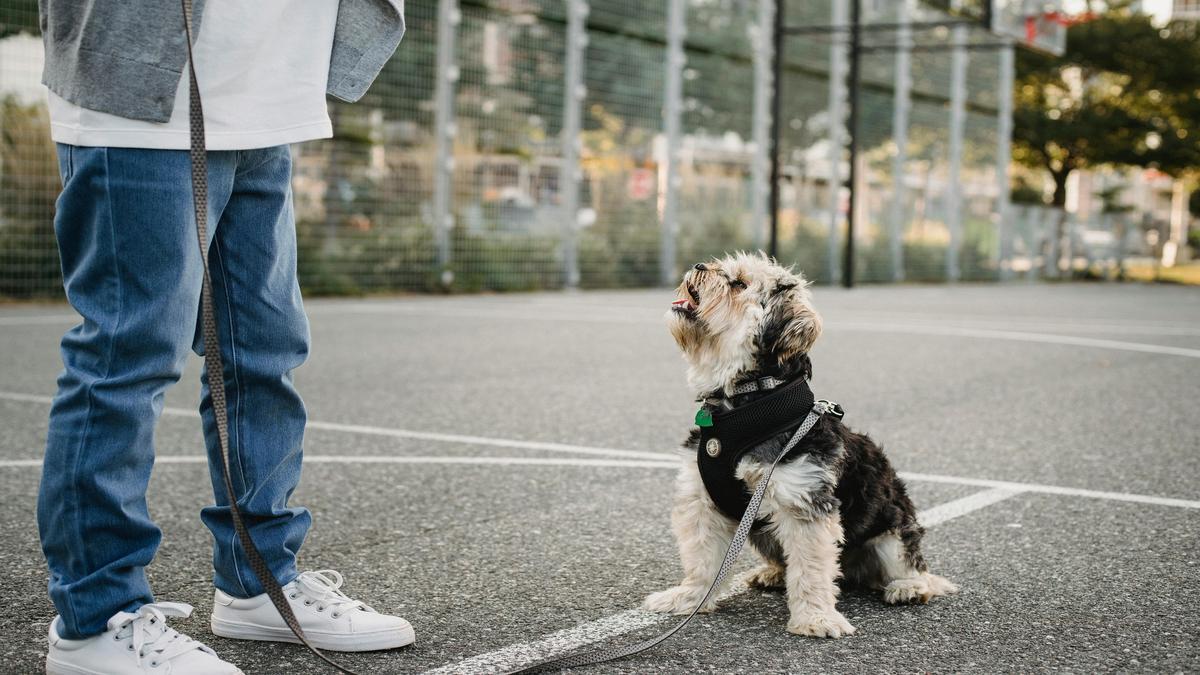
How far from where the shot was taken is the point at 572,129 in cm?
1881

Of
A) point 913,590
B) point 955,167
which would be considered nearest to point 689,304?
point 913,590

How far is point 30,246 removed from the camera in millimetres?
13500

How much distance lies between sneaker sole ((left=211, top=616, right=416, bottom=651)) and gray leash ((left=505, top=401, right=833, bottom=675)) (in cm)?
31

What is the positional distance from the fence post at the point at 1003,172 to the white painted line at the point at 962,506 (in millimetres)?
26350

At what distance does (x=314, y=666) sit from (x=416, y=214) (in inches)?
569

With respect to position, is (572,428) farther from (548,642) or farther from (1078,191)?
(1078,191)

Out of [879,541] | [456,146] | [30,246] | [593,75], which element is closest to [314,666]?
[879,541]

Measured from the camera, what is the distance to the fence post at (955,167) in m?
28.4

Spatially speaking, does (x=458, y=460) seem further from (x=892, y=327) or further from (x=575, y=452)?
(x=892, y=327)

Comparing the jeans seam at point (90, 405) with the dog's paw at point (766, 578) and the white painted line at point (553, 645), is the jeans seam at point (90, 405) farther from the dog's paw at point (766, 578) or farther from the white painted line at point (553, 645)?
the dog's paw at point (766, 578)

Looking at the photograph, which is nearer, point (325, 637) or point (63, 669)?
point (63, 669)

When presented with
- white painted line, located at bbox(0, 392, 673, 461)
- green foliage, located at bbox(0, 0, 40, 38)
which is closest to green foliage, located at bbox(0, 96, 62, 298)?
green foliage, located at bbox(0, 0, 40, 38)

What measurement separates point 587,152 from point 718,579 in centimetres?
1616

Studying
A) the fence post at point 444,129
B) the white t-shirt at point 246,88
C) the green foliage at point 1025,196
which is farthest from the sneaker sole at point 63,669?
the green foliage at point 1025,196
